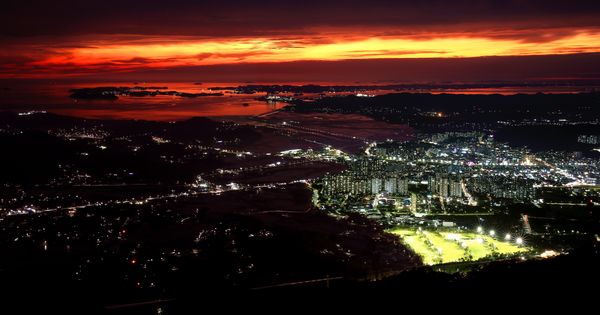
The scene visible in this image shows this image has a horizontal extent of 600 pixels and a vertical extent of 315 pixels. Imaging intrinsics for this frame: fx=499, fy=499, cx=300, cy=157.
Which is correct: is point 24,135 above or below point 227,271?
above

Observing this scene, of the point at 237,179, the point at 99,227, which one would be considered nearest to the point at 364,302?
the point at 99,227

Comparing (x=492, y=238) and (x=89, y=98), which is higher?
(x=89, y=98)

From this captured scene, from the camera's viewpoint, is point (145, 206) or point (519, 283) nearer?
point (519, 283)

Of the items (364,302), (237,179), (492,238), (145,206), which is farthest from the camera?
(237,179)

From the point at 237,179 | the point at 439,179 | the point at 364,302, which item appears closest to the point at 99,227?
the point at 237,179

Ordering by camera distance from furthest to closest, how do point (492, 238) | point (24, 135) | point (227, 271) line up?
point (24, 135)
point (492, 238)
point (227, 271)

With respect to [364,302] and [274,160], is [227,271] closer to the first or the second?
[364,302]

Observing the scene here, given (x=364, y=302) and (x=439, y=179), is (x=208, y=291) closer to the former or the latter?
(x=364, y=302)
